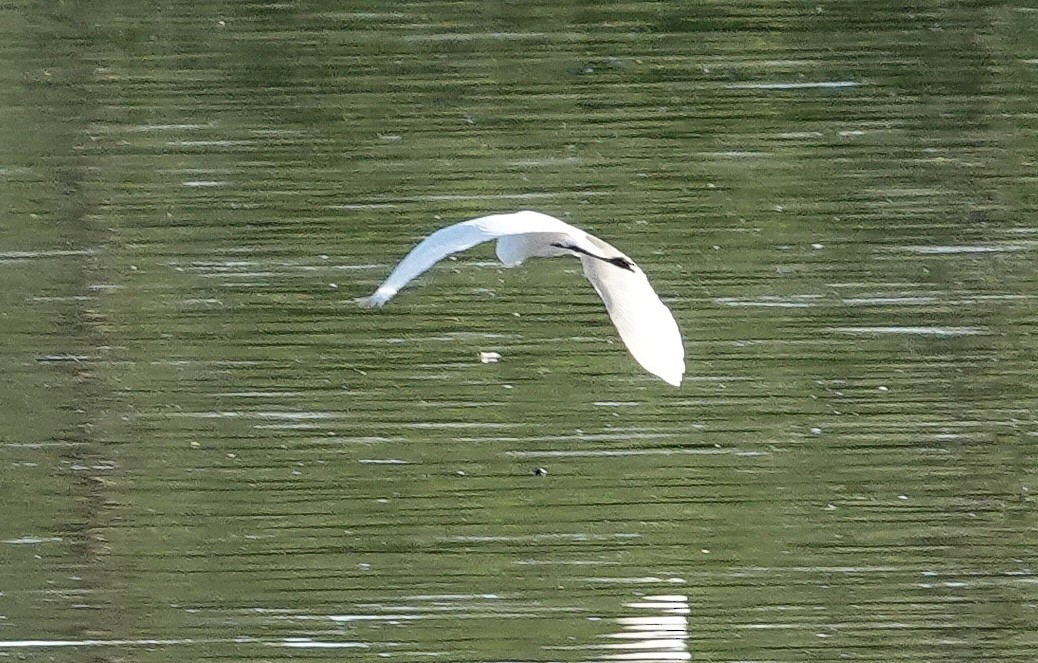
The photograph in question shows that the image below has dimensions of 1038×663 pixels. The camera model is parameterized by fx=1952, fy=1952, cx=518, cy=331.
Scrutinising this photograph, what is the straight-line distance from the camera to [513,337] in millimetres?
2719

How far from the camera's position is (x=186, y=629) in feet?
7.05

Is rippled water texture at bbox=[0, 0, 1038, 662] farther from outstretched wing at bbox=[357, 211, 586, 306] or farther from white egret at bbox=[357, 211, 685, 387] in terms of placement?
outstretched wing at bbox=[357, 211, 586, 306]

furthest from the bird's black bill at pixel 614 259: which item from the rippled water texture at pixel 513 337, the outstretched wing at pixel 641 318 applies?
the rippled water texture at pixel 513 337

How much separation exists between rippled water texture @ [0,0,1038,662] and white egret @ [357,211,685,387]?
16 centimetres

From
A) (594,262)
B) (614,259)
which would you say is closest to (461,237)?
(614,259)

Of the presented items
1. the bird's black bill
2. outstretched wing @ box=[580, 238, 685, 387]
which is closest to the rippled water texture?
outstretched wing @ box=[580, 238, 685, 387]

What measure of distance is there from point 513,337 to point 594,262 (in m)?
0.42

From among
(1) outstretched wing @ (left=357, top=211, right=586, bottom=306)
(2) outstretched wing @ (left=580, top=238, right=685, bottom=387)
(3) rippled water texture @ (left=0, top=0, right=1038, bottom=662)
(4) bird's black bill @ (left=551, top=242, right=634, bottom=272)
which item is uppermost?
(1) outstretched wing @ (left=357, top=211, right=586, bottom=306)

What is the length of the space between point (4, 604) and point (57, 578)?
8cm

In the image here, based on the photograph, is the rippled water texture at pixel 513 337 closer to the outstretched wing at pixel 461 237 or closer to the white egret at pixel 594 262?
the white egret at pixel 594 262

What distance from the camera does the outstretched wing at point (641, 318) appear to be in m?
2.31

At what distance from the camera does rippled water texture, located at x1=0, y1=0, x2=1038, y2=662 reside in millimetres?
2178

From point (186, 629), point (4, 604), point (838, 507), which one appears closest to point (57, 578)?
point (4, 604)

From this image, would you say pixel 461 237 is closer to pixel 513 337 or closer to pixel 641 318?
pixel 641 318
